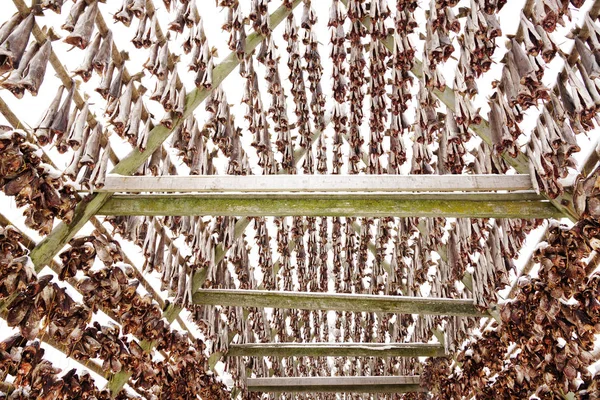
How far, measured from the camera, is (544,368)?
5652 millimetres

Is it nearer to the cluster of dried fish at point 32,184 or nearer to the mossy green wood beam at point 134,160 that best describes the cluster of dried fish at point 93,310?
the mossy green wood beam at point 134,160

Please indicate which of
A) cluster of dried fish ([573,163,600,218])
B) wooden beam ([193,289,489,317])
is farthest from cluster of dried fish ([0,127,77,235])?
cluster of dried fish ([573,163,600,218])

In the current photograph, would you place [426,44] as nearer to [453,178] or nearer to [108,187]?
[453,178]

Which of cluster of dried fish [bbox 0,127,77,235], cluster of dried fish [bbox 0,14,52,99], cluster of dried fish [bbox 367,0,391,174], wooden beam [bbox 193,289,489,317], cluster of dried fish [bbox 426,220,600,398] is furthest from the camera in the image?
wooden beam [bbox 193,289,489,317]

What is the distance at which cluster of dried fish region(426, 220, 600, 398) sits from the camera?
4.62 meters

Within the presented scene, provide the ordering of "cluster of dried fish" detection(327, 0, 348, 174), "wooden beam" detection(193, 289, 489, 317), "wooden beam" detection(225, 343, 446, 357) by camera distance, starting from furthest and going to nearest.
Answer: "wooden beam" detection(225, 343, 446, 357) < "wooden beam" detection(193, 289, 489, 317) < "cluster of dried fish" detection(327, 0, 348, 174)

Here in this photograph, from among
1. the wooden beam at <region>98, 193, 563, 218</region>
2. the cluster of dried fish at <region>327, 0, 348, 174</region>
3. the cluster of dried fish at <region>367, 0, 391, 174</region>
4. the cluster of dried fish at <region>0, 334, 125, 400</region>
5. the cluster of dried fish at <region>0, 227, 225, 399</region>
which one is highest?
the cluster of dried fish at <region>327, 0, 348, 174</region>

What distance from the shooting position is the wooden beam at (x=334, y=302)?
680 cm

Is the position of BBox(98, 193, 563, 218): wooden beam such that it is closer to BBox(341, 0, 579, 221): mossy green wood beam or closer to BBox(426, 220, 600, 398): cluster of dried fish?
BBox(341, 0, 579, 221): mossy green wood beam

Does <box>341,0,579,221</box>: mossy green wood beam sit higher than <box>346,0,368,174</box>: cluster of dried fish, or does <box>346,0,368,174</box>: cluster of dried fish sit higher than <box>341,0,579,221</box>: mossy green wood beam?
<box>346,0,368,174</box>: cluster of dried fish

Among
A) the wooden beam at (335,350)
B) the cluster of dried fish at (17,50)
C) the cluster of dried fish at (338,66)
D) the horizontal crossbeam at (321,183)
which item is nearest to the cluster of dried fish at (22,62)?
the cluster of dried fish at (17,50)

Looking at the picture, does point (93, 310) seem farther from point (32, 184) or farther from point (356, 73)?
point (356, 73)

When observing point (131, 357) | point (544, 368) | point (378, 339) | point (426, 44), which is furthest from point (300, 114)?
point (378, 339)

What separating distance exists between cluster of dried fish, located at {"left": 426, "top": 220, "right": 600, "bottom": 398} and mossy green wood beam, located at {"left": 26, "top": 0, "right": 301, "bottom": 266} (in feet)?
11.5
